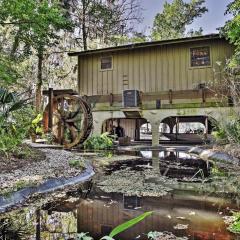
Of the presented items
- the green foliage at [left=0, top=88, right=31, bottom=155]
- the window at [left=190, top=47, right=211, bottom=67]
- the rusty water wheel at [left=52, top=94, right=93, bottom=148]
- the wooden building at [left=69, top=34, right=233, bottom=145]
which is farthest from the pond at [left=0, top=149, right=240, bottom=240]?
the window at [left=190, top=47, right=211, bottom=67]

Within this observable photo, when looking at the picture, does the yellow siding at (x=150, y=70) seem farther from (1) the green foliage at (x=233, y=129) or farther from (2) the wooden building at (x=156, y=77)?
(1) the green foliage at (x=233, y=129)

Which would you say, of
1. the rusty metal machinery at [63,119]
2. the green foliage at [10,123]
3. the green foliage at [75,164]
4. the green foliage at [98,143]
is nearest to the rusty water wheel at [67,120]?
the rusty metal machinery at [63,119]

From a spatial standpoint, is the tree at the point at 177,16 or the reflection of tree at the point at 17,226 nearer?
the reflection of tree at the point at 17,226

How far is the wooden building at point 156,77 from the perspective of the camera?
15.6 metres

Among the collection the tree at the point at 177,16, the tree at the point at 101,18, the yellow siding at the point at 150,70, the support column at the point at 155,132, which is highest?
the tree at the point at 177,16

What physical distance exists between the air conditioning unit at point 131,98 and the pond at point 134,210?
9.43 meters

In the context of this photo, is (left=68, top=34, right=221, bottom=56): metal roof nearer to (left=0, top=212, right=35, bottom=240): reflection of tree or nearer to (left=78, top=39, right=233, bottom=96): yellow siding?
(left=78, top=39, right=233, bottom=96): yellow siding

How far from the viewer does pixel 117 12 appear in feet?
92.3

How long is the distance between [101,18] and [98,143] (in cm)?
1379

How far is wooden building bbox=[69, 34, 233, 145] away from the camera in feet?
51.3

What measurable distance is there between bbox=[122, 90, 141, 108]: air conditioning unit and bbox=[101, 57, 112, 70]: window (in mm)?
2684

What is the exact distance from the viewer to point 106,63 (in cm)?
1802

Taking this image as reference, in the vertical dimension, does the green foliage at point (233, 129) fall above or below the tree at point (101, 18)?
below

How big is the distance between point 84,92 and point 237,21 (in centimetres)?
1022
